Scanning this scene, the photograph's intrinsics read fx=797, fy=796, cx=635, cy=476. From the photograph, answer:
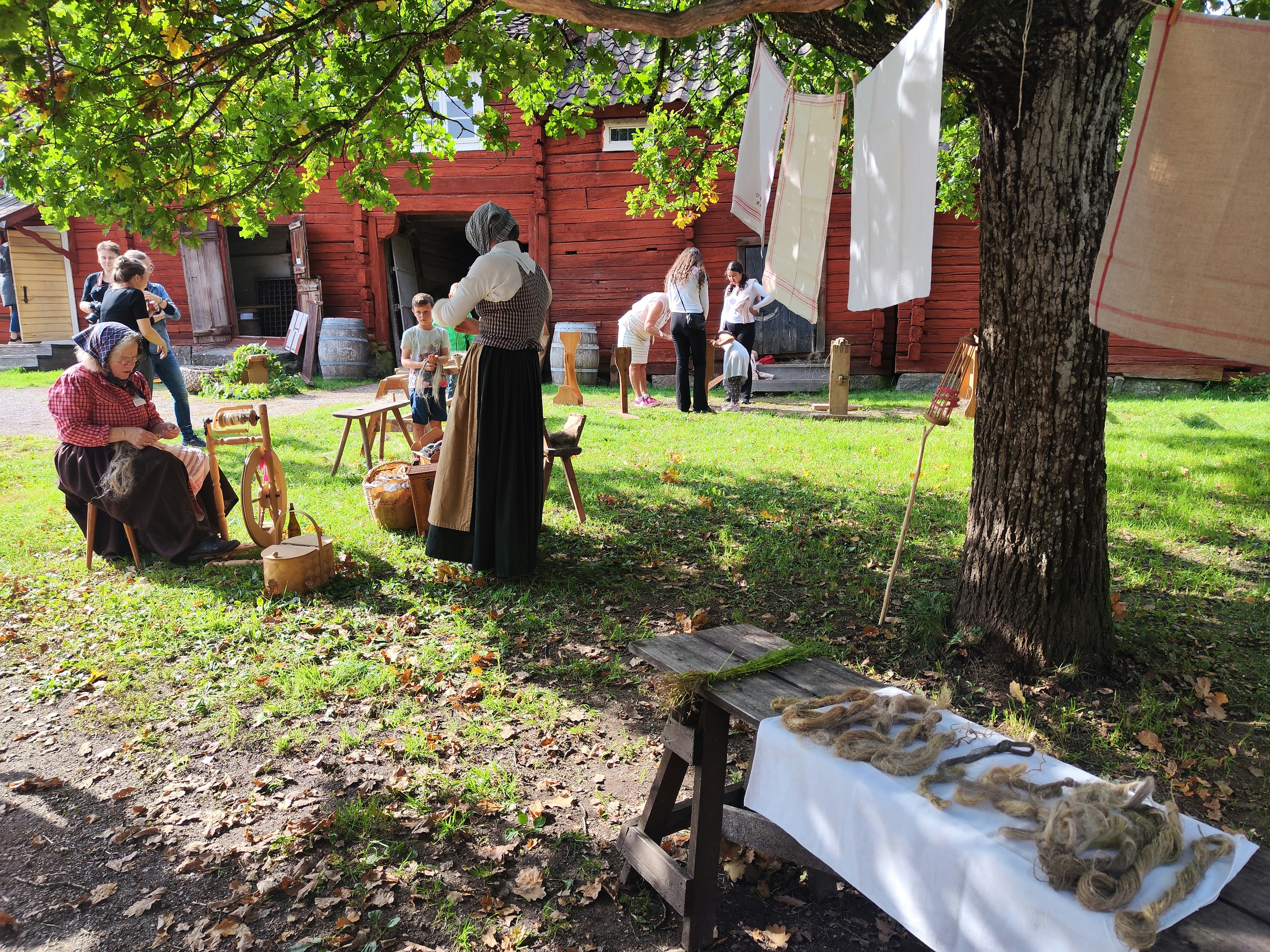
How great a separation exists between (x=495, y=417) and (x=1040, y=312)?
2.63 m

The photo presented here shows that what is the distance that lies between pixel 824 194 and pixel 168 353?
20.3 feet

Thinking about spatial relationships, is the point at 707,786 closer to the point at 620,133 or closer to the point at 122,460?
the point at 122,460

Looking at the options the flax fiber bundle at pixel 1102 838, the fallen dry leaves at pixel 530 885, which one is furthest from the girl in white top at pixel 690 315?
the flax fiber bundle at pixel 1102 838

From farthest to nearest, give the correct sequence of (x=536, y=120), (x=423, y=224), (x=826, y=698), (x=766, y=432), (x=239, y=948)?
(x=423, y=224)
(x=536, y=120)
(x=766, y=432)
(x=239, y=948)
(x=826, y=698)

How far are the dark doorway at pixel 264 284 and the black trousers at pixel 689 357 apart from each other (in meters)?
11.0

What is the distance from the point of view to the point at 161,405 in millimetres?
10727

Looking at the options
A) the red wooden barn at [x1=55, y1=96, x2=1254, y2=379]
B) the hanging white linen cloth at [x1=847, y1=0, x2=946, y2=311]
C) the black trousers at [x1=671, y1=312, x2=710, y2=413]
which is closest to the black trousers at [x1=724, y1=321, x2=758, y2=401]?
the black trousers at [x1=671, y1=312, x2=710, y2=413]

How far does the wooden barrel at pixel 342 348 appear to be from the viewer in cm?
1325

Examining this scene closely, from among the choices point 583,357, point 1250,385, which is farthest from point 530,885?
point 1250,385

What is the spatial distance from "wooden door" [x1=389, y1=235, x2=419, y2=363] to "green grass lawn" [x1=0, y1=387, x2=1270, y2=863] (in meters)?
7.79

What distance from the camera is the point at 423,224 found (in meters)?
16.1

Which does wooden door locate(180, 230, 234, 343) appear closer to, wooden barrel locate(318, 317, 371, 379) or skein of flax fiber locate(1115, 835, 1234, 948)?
wooden barrel locate(318, 317, 371, 379)

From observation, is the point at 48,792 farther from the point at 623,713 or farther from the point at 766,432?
the point at 766,432

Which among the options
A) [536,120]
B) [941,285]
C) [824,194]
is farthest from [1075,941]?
[536,120]
